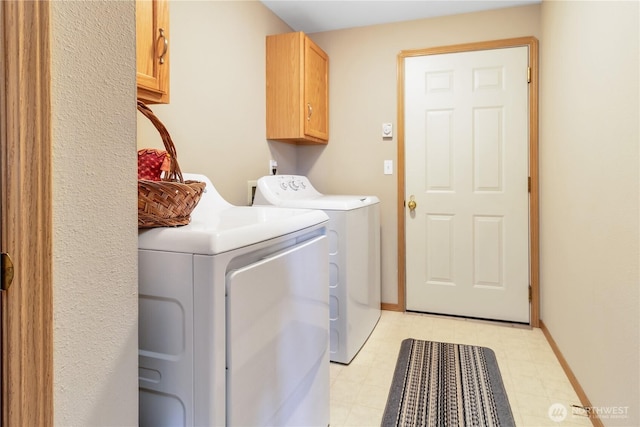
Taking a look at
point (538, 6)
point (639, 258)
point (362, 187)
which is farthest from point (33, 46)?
point (538, 6)

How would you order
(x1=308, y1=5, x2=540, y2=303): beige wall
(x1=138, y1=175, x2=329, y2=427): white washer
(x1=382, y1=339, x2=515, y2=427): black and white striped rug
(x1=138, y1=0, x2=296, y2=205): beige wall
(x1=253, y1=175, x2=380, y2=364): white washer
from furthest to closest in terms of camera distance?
1. (x1=308, y1=5, x2=540, y2=303): beige wall
2. (x1=253, y1=175, x2=380, y2=364): white washer
3. (x1=138, y1=0, x2=296, y2=205): beige wall
4. (x1=382, y1=339, x2=515, y2=427): black and white striped rug
5. (x1=138, y1=175, x2=329, y2=427): white washer

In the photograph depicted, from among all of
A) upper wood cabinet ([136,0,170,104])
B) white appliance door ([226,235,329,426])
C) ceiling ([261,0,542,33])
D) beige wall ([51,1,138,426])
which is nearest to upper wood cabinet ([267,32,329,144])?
ceiling ([261,0,542,33])

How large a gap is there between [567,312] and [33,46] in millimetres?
2395

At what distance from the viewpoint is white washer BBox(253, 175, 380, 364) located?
2.22m

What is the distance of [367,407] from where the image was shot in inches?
71.0

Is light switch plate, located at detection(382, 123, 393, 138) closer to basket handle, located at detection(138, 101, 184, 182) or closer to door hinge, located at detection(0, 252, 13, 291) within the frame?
basket handle, located at detection(138, 101, 184, 182)

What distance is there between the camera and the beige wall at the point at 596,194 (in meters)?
1.32

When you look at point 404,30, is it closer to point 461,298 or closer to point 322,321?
point 461,298

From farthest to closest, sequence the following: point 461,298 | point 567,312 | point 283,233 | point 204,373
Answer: point 461,298 → point 567,312 → point 283,233 → point 204,373

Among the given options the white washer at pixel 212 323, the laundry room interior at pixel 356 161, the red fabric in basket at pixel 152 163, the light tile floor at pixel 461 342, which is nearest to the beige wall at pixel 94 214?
the laundry room interior at pixel 356 161

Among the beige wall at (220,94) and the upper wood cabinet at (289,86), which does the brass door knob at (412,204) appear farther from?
the beige wall at (220,94)

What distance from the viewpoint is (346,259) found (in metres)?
2.23

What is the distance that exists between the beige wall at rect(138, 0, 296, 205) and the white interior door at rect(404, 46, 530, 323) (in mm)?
1139

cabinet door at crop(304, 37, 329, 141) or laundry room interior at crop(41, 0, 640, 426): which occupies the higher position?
cabinet door at crop(304, 37, 329, 141)
